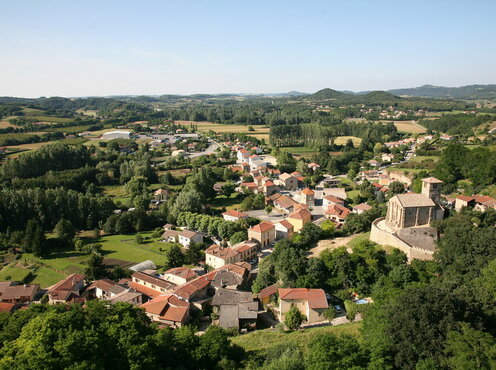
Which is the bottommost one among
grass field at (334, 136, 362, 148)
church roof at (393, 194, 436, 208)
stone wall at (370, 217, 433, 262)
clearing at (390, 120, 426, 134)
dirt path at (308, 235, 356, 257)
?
dirt path at (308, 235, 356, 257)

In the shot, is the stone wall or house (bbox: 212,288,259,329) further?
the stone wall

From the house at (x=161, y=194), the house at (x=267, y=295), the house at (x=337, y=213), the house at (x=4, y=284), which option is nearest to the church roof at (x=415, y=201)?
the house at (x=337, y=213)

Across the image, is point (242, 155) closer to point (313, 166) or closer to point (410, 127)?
point (313, 166)

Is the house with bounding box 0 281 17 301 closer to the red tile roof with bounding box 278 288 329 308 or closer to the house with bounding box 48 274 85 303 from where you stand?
the house with bounding box 48 274 85 303

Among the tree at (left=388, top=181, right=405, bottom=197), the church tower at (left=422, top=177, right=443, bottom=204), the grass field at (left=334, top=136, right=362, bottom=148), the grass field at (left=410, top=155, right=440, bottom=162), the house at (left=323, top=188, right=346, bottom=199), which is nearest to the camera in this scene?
the church tower at (left=422, top=177, right=443, bottom=204)

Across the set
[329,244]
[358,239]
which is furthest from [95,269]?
[358,239]

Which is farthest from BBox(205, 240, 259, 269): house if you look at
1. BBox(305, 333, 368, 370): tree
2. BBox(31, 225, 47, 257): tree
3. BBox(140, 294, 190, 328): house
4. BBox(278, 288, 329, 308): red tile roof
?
BBox(305, 333, 368, 370): tree

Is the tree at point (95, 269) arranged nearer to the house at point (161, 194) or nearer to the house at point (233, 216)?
the house at point (233, 216)
